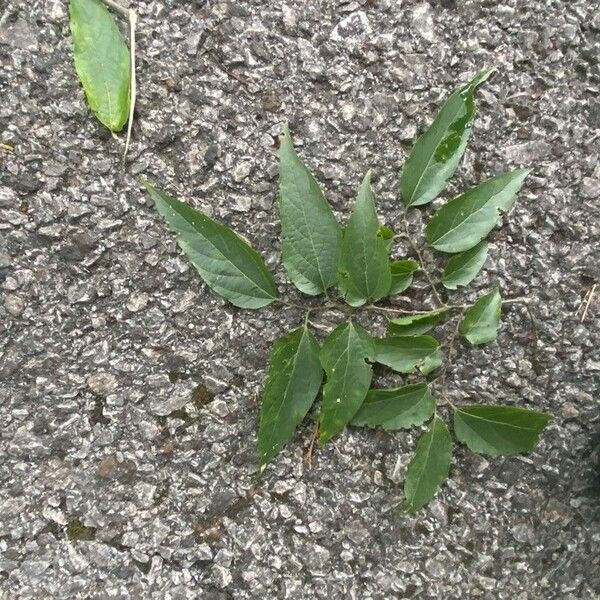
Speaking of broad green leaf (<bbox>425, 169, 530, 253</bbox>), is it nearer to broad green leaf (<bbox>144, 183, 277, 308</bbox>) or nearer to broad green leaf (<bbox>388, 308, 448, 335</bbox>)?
broad green leaf (<bbox>388, 308, 448, 335</bbox>)

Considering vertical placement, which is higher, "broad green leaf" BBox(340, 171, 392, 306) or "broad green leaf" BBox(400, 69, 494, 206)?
"broad green leaf" BBox(400, 69, 494, 206)

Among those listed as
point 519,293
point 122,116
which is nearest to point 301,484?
point 519,293

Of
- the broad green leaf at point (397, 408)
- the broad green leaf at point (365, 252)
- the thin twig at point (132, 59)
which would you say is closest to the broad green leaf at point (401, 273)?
A: the broad green leaf at point (365, 252)

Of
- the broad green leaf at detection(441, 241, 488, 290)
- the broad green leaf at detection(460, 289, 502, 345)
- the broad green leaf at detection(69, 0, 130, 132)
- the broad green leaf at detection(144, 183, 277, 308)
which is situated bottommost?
the broad green leaf at detection(144, 183, 277, 308)

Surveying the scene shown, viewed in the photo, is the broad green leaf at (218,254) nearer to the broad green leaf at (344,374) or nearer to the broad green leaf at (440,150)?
the broad green leaf at (344,374)

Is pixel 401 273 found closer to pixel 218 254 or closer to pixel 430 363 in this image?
pixel 430 363

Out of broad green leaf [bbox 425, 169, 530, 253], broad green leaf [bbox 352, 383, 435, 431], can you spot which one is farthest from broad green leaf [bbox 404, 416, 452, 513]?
broad green leaf [bbox 425, 169, 530, 253]

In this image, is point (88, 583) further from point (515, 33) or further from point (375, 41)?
point (515, 33)
